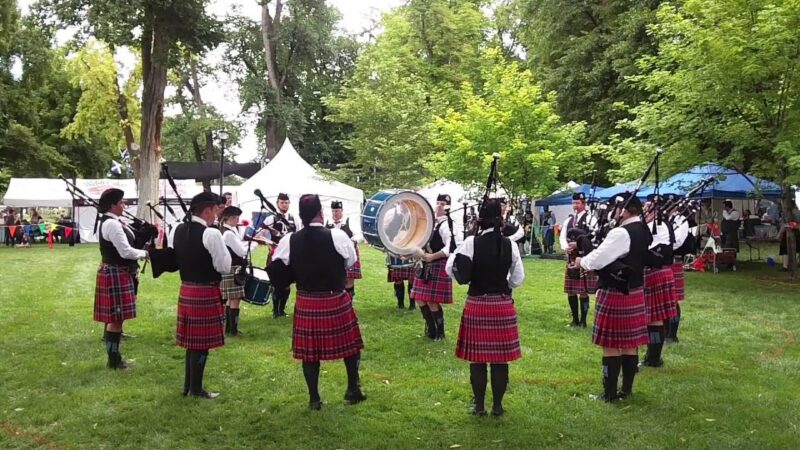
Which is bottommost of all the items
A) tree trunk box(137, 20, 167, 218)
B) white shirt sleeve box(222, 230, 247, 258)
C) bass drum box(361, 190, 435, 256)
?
white shirt sleeve box(222, 230, 247, 258)

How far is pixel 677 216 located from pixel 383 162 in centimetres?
1432

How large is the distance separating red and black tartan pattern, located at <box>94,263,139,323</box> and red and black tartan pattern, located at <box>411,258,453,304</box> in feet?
9.17

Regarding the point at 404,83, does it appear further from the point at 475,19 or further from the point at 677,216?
the point at 677,216

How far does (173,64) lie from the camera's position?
13242mm

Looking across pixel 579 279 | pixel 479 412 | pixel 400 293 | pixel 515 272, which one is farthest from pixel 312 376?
pixel 400 293

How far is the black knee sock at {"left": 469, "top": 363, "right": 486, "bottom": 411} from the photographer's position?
466cm

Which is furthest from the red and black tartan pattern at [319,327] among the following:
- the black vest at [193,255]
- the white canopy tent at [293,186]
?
the white canopy tent at [293,186]

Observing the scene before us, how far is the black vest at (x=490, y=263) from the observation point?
4.48 meters

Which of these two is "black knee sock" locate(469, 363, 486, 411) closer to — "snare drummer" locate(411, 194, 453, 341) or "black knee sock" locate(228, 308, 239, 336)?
"snare drummer" locate(411, 194, 453, 341)

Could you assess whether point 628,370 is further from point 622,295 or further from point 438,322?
point 438,322

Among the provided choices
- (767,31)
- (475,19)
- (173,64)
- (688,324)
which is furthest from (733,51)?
(475,19)

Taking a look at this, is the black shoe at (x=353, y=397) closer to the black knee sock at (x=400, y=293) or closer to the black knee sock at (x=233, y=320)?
the black knee sock at (x=233, y=320)

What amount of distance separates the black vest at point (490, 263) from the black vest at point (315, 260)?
96 centimetres

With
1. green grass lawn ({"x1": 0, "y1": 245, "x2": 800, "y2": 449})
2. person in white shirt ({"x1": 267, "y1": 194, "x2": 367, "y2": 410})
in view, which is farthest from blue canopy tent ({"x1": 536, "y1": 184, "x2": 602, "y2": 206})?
person in white shirt ({"x1": 267, "y1": 194, "x2": 367, "y2": 410})
